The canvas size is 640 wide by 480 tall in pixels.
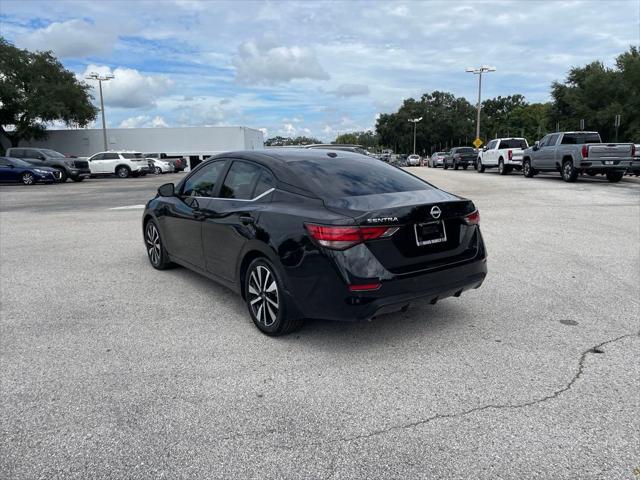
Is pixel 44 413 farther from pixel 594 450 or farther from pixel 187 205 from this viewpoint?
pixel 594 450

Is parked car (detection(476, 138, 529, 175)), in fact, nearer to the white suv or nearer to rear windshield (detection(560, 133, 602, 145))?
A: rear windshield (detection(560, 133, 602, 145))

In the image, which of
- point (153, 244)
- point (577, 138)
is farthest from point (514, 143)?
point (153, 244)

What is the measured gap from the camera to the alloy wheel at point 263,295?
159 inches

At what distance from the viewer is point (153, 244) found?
6508 mm

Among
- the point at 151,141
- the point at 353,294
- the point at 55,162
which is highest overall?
the point at 151,141

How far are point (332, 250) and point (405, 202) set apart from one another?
751mm

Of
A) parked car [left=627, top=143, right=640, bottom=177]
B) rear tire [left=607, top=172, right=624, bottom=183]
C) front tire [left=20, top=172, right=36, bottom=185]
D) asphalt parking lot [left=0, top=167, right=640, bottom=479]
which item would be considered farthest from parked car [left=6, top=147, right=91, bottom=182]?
parked car [left=627, top=143, right=640, bottom=177]

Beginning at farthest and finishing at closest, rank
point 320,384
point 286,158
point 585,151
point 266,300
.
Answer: point 585,151, point 286,158, point 266,300, point 320,384

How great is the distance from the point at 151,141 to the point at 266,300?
69922 millimetres

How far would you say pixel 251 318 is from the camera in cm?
449

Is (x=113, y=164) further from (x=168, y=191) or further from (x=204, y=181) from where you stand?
(x=204, y=181)

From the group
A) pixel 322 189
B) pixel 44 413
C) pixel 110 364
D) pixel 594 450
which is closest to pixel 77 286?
pixel 110 364

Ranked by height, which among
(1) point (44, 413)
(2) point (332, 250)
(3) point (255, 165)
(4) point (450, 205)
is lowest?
(1) point (44, 413)

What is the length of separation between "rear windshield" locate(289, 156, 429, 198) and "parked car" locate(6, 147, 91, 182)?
2709cm
